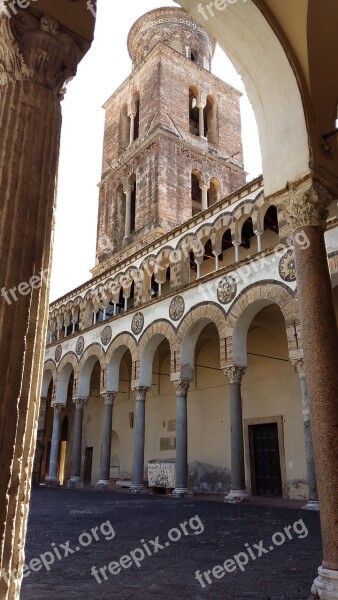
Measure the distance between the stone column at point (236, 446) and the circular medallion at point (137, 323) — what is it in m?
4.07

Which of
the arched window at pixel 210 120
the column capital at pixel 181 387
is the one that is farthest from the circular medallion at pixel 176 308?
the arched window at pixel 210 120

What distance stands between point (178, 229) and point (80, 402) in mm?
7334

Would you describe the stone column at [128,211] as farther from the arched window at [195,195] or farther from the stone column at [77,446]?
the stone column at [77,446]

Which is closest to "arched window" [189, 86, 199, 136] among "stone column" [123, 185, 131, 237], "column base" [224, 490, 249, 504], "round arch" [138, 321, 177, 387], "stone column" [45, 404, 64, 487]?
"stone column" [123, 185, 131, 237]

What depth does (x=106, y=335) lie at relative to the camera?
16172 mm

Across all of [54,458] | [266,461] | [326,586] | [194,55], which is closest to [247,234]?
[266,461]

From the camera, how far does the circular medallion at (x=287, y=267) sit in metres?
10.3

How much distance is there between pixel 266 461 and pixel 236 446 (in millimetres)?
3280

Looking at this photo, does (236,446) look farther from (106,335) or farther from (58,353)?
(58,353)

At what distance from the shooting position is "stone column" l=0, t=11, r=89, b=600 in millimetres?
1777

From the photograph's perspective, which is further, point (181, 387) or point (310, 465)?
point (181, 387)

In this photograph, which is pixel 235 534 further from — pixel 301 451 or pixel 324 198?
pixel 301 451

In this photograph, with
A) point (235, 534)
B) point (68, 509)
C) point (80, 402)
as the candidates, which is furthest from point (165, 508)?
point (80, 402)

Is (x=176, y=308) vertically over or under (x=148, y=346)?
over
